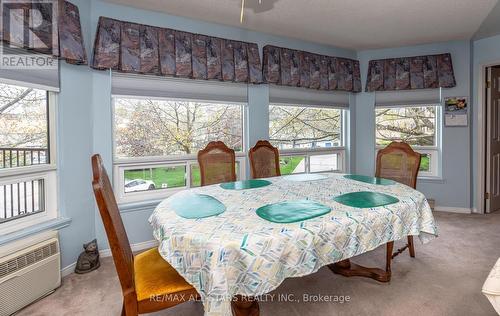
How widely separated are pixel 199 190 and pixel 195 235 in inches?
34.1

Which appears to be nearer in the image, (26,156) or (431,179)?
(26,156)

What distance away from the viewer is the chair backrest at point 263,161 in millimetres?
Answer: 2951

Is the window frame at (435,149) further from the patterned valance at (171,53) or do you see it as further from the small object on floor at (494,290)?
the small object on floor at (494,290)

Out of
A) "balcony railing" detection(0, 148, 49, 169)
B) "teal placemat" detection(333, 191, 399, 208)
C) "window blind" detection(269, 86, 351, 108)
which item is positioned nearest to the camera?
"teal placemat" detection(333, 191, 399, 208)

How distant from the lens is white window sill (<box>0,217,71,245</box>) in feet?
6.28

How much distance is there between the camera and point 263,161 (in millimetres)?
3016

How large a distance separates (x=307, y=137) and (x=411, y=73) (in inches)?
67.2

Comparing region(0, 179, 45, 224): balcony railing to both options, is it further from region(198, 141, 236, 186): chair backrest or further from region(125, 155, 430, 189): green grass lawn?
region(198, 141, 236, 186): chair backrest

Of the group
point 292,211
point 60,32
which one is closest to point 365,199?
point 292,211

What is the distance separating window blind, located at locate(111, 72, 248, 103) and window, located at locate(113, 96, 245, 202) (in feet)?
0.23
